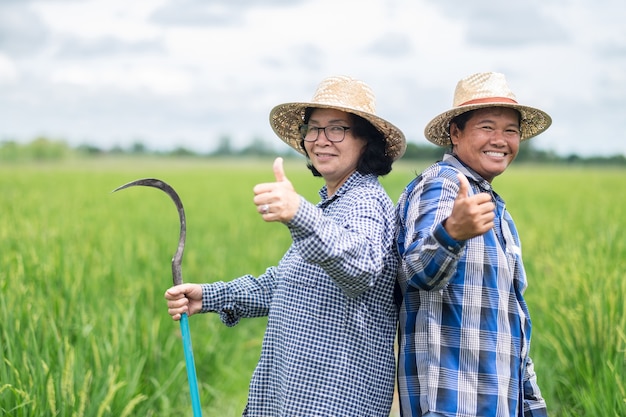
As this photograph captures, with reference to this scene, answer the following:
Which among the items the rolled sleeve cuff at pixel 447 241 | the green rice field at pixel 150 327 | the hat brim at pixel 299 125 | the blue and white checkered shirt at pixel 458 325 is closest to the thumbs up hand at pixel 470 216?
the rolled sleeve cuff at pixel 447 241

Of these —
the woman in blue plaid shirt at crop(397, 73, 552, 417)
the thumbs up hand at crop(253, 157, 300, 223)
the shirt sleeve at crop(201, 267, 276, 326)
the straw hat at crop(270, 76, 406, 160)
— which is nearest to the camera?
the thumbs up hand at crop(253, 157, 300, 223)

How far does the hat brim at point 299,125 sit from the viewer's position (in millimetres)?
2387

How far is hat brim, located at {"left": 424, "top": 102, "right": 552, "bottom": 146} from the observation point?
2430mm

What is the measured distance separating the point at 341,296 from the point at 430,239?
341mm

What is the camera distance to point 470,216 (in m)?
1.95

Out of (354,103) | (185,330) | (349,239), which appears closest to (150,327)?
(185,330)

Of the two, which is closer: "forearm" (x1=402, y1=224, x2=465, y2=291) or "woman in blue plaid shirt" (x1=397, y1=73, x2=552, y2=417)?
"forearm" (x1=402, y1=224, x2=465, y2=291)

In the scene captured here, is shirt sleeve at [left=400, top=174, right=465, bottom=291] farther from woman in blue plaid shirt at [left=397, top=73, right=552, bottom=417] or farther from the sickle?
the sickle

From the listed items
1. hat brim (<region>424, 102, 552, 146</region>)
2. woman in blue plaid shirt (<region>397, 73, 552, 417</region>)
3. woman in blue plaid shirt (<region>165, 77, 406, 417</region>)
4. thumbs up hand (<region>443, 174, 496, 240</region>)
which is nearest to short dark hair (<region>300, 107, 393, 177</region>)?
woman in blue plaid shirt (<region>165, 77, 406, 417</region>)

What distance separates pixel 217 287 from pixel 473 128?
0.96m

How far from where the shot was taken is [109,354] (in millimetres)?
3277

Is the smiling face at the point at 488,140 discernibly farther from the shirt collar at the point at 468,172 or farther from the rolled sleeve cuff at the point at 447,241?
the rolled sleeve cuff at the point at 447,241

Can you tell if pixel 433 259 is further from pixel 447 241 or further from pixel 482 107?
pixel 482 107

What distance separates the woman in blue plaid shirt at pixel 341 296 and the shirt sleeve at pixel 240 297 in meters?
0.10
